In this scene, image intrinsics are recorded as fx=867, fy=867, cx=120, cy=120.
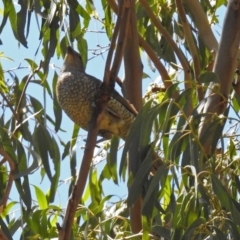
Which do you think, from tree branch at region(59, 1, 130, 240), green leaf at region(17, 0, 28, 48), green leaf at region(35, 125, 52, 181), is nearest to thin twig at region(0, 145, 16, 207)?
green leaf at region(35, 125, 52, 181)

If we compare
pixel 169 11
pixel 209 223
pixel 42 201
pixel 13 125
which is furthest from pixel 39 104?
pixel 209 223

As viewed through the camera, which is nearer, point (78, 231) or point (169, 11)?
point (78, 231)

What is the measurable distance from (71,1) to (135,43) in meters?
0.39

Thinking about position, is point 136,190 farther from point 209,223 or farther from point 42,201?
point 42,201

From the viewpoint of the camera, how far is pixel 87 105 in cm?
340

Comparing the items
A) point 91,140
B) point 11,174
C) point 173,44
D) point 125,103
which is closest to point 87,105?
point 125,103

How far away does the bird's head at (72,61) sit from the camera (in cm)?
364

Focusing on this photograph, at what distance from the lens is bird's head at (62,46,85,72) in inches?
143

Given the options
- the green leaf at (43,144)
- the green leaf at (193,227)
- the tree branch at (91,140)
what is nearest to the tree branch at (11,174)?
the green leaf at (43,144)

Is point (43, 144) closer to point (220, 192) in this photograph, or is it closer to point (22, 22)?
point (22, 22)

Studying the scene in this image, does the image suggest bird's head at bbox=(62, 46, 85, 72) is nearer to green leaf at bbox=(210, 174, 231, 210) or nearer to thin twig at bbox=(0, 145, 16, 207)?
thin twig at bbox=(0, 145, 16, 207)

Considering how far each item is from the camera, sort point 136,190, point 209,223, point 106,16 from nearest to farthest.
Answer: point 209,223, point 136,190, point 106,16

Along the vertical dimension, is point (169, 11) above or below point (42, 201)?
above

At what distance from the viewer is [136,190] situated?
2393 millimetres
